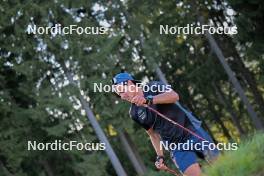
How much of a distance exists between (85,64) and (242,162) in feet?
60.9

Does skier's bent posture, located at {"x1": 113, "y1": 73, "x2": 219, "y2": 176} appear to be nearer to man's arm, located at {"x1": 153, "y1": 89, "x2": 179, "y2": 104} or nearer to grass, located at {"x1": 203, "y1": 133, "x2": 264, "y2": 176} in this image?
man's arm, located at {"x1": 153, "y1": 89, "x2": 179, "y2": 104}

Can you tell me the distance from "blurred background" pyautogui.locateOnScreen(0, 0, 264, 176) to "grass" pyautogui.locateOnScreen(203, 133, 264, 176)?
53.1ft

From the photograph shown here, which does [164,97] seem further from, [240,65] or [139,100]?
[240,65]

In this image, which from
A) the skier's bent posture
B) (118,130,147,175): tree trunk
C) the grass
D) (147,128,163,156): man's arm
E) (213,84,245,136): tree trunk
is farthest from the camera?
(213,84,245,136): tree trunk

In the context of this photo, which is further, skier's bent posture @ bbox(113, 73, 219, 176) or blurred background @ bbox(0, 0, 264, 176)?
blurred background @ bbox(0, 0, 264, 176)

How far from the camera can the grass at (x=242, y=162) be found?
5.22m

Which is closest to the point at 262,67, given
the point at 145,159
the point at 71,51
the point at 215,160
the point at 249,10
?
the point at 249,10

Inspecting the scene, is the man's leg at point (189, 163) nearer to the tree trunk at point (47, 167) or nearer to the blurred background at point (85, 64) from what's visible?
the blurred background at point (85, 64)

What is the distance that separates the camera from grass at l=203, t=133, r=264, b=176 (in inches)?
206

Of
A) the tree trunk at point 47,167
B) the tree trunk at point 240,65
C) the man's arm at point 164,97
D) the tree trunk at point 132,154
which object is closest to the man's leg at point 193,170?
the man's arm at point 164,97

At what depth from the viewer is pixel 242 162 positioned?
5355 mm

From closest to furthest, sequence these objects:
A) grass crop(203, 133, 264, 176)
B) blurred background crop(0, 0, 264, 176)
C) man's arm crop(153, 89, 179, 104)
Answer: grass crop(203, 133, 264, 176)
man's arm crop(153, 89, 179, 104)
blurred background crop(0, 0, 264, 176)

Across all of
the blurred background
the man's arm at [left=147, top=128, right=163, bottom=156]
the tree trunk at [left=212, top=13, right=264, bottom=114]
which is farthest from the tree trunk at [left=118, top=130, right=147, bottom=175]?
the man's arm at [left=147, top=128, right=163, bottom=156]

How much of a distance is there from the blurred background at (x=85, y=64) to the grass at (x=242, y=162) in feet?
53.1
